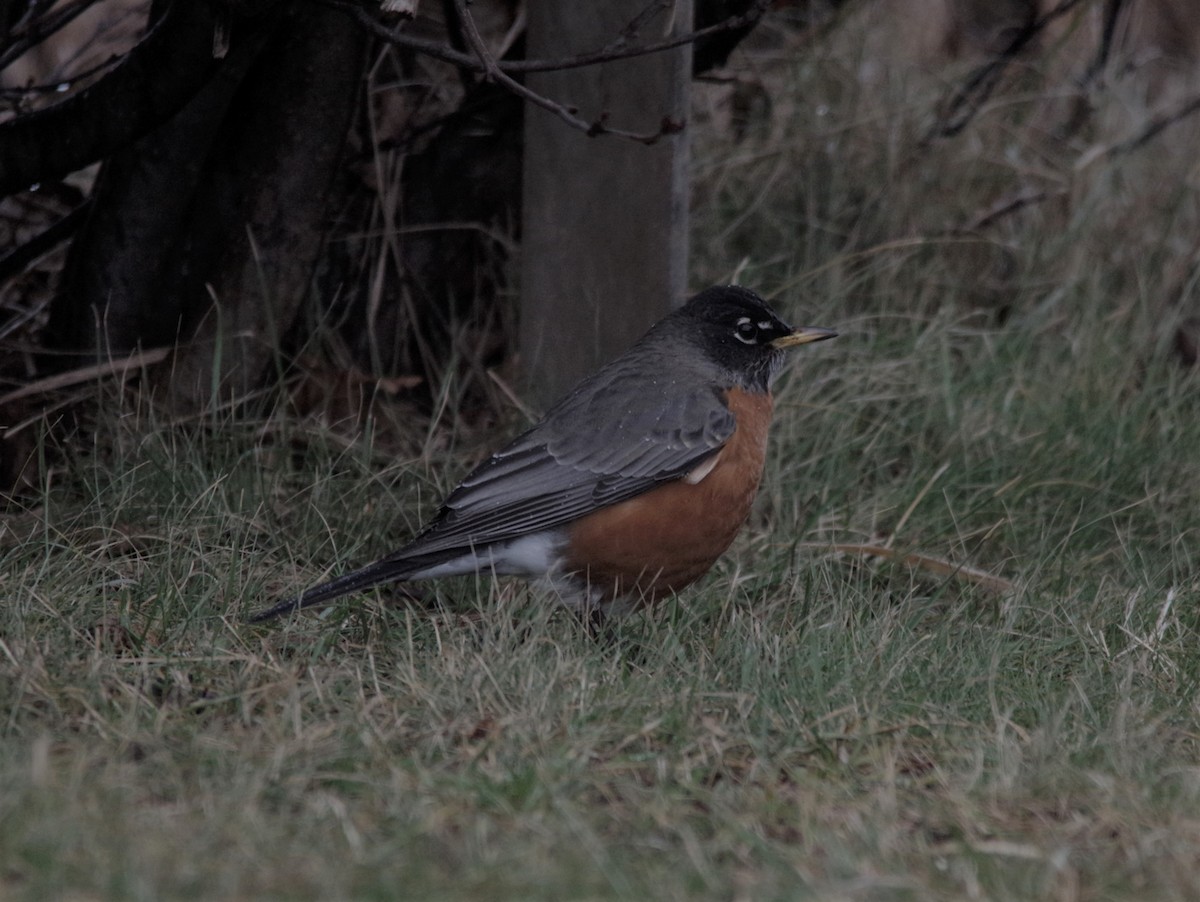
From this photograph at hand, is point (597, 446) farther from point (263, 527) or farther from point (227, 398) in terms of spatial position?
point (227, 398)

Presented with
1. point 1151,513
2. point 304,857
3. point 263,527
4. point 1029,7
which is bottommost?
point 1151,513

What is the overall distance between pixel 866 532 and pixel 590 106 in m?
1.47

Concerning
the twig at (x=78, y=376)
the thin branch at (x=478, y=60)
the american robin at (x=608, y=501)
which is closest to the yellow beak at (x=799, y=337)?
the american robin at (x=608, y=501)

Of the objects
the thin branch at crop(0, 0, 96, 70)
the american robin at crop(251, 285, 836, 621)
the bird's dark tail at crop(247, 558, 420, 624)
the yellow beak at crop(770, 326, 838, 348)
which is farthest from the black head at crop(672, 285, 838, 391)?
the thin branch at crop(0, 0, 96, 70)

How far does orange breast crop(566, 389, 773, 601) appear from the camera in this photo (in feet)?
12.4

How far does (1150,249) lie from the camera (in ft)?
19.1

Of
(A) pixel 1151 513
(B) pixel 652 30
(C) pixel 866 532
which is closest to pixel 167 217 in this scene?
(B) pixel 652 30

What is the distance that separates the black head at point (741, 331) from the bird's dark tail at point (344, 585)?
1.18 meters

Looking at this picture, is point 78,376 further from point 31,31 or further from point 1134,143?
point 1134,143

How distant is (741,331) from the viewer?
14.3 feet

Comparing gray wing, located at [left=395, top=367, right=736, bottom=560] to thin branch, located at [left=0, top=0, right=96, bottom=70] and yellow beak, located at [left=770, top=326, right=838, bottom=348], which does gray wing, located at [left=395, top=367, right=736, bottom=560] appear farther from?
thin branch, located at [left=0, top=0, right=96, bottom=70]

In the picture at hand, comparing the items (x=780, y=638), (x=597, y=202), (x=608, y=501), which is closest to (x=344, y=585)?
(x=608, y=501)

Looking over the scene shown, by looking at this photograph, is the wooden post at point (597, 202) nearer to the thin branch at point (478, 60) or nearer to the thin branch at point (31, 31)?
the thin branch at point (478, 60)

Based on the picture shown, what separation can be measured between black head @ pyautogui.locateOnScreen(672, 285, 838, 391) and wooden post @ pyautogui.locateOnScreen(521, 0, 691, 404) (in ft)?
0.82
